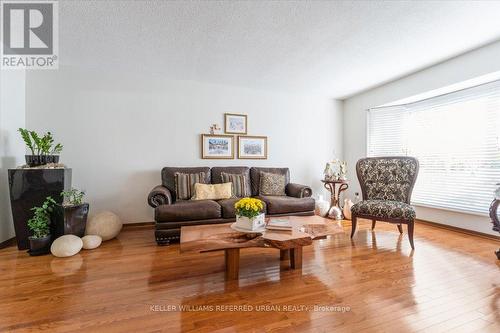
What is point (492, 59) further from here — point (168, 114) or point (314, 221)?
point (168, 114)

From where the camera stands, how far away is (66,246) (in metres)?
2.38

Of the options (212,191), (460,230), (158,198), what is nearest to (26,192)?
(158,198)

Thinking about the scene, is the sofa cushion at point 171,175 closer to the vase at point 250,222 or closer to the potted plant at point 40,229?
the potted plant at point 40,229

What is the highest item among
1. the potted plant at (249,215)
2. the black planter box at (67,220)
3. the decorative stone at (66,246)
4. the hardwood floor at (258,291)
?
the potted plant at (249,215)

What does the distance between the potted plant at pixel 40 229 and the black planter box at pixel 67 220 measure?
9cm

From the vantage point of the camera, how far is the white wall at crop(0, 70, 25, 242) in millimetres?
2615

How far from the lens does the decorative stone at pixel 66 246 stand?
7.75ft

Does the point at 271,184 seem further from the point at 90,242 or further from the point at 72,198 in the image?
the point at 72,198

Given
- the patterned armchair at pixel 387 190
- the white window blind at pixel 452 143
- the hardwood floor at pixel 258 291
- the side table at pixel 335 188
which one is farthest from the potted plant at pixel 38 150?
the white window blind at pixel 452 143

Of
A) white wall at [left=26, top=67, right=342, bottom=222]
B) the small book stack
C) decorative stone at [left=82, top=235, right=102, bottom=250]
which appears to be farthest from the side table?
decorative stone at [left=82, top=235, right=102, bottom=250]

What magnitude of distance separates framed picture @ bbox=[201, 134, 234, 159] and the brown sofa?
0.33m

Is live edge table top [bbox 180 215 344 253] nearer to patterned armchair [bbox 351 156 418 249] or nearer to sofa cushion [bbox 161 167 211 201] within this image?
patterned armchair [bbox 351 156 418 249]

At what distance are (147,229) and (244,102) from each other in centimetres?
269

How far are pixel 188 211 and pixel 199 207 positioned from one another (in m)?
0.14
